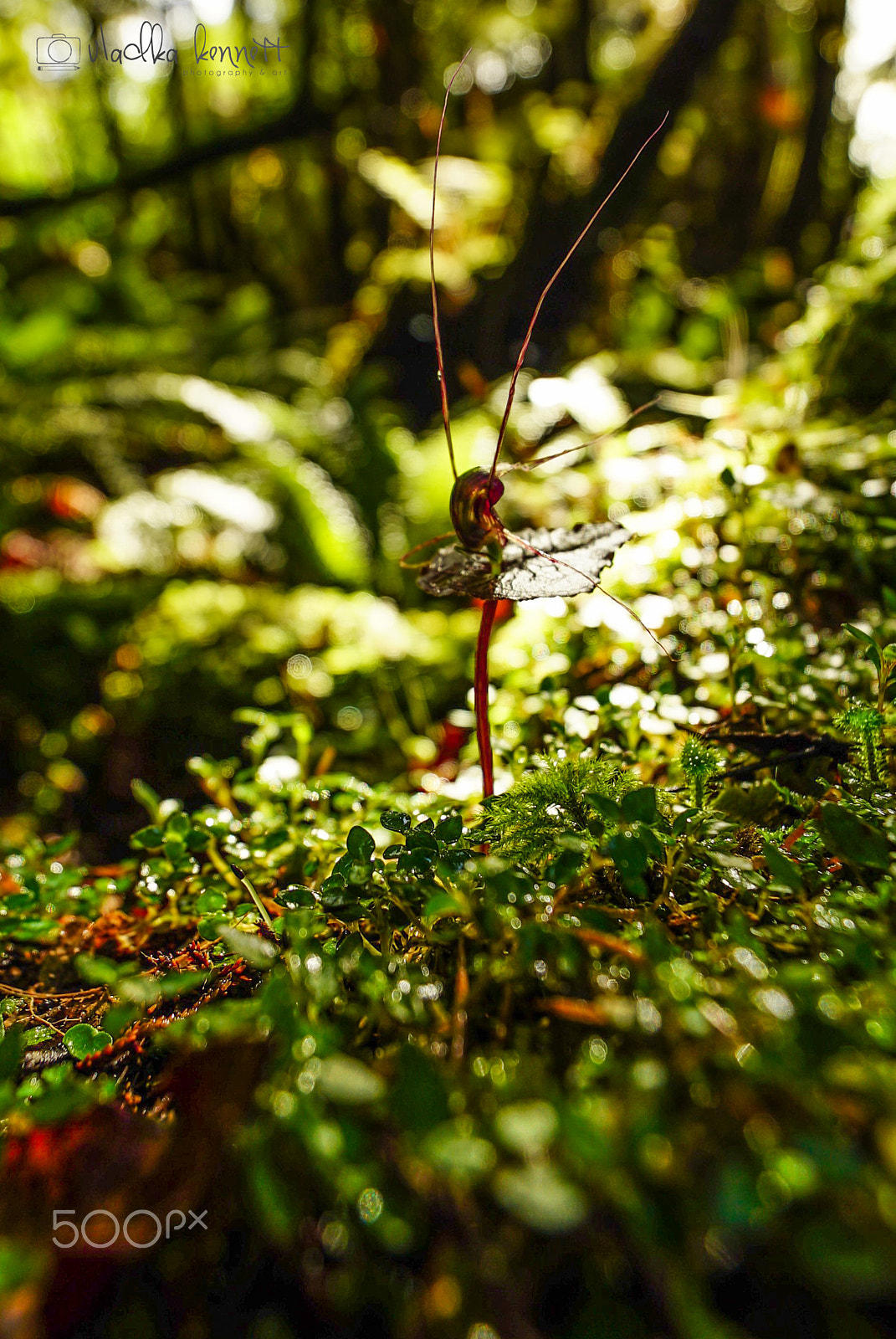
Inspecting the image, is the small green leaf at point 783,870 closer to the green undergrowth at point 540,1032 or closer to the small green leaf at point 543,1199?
the green undergrowth at point 540,1032

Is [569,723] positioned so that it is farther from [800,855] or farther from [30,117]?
[30,117]

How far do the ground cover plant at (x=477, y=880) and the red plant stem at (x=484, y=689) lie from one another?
0.07 feet

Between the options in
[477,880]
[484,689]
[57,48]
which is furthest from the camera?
[57,48]

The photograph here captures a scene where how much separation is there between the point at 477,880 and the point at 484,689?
0.25 metres

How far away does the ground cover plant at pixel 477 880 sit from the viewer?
402 millimetres

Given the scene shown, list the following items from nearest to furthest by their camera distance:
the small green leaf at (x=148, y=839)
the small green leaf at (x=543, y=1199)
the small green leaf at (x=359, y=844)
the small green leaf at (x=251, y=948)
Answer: the small green leaf at (x=543, y=1199) → the small green leaf at (x=251, y=948) → the small green leaf at (x=359, y=844) → the small green leaf at (x=148, y=839)

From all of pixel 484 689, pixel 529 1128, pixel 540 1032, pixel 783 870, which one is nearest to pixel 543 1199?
pixel 529 1128

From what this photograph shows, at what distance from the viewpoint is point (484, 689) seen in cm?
88

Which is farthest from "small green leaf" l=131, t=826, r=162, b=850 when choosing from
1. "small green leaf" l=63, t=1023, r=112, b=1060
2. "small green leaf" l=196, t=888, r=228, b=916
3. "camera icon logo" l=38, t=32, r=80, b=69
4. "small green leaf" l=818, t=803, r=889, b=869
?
"camera icon logo" l=38, t=32, r=80, b=69

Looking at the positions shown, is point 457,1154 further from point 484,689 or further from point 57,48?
point 57,48

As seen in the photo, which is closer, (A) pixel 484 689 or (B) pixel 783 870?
(B) pixel 783 870

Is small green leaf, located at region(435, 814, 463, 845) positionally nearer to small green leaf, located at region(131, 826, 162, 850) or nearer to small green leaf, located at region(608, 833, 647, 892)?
small green leaf, located at region(608, 833, 647, 892)

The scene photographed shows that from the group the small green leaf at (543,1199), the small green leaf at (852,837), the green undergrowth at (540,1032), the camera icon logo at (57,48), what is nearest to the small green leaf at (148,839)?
the green undergrowth at (540,1032)

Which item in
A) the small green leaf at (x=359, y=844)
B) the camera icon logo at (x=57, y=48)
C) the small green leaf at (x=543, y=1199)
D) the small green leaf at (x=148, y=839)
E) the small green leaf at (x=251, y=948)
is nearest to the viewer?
the small green leaf at (x=543, y=1199)
